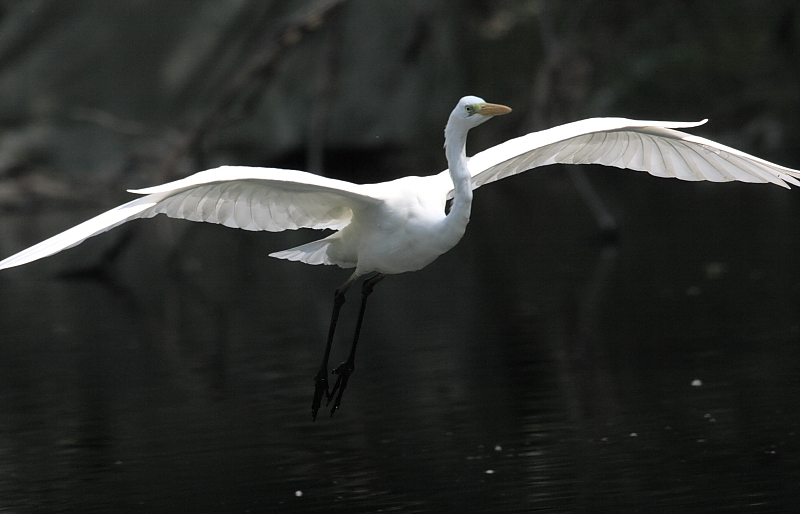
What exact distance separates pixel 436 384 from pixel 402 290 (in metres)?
5.34

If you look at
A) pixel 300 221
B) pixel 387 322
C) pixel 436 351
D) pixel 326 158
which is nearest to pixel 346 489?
pixel 300 221

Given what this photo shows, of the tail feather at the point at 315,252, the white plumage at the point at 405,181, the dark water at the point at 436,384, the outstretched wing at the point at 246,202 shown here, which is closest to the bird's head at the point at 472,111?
the white plumage at the point at 405,181

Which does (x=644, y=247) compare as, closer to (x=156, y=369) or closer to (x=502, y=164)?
(x=156, y=369)

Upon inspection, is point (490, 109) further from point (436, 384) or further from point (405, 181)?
point (436, 384)

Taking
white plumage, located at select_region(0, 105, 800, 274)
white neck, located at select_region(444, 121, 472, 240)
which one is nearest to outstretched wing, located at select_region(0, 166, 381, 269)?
white plumage, located at select_region(0, 105, 800, 274)

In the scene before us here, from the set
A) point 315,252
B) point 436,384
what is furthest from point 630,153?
point 436,384

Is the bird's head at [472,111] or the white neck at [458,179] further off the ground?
the bird's head at [472,111]

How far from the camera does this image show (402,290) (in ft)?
48.7

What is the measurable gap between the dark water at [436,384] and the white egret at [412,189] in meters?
0.92

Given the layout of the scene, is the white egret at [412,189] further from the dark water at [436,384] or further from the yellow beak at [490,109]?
the dark water at [436,384]

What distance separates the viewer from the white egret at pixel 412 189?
652 cm

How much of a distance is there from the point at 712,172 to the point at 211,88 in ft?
71.2

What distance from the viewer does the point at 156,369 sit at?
1096 centimetres

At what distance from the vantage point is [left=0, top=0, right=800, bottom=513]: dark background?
7.40 meters
